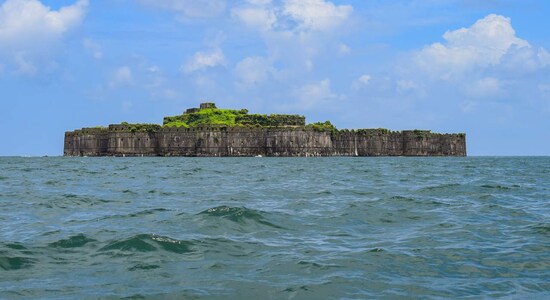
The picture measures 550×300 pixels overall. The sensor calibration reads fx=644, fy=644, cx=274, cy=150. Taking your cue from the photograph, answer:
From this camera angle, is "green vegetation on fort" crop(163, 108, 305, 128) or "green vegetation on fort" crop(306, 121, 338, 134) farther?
"green vegetation on fort" crop(163, 108, 305, 128)

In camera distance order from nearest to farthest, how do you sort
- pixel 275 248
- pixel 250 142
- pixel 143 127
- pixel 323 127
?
pixel 275 248 → pixel 250 142 → pixel 323 127 → pixel 143 127

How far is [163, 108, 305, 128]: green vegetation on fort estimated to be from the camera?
440ft

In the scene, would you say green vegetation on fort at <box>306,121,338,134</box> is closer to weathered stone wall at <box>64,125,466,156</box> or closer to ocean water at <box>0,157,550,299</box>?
weathered stone wall at <box>64,125,466,156</box>

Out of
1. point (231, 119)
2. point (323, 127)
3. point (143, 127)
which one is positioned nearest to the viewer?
point (323, 127)

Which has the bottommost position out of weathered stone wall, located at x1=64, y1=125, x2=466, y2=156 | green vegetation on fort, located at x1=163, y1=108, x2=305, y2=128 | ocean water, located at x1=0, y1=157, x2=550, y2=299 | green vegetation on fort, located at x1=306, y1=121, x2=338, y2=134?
ocean water, located at x1=0, y1=157, x2=550, y2=299

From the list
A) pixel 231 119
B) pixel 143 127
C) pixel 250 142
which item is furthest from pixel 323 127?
pixel 143 127

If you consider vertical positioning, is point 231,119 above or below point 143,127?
above

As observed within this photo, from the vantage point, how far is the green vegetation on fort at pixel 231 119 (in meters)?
Result: 134

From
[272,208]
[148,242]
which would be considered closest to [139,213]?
[272,208]

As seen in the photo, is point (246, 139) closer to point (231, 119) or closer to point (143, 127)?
point (231, 119)

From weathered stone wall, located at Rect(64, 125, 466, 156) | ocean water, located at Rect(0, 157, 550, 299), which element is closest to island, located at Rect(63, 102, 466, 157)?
weathered stone wall, located at Rect(64, 125, 466, 156)

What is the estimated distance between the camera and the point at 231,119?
139 metres

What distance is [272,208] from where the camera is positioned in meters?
22.0

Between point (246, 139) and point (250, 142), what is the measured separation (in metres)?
0.98
